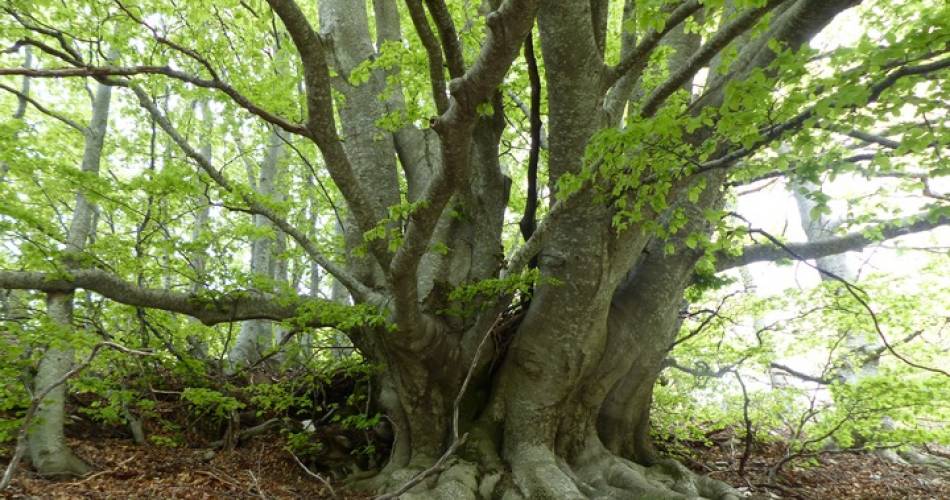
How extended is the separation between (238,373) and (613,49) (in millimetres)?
6236

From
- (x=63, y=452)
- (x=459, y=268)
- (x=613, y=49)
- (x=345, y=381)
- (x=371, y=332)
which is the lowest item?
(x=63, y=452)

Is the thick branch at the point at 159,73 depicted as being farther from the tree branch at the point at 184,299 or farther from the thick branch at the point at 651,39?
the thick branch at the point at 651,39

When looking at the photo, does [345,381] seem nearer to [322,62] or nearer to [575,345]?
[575,345]

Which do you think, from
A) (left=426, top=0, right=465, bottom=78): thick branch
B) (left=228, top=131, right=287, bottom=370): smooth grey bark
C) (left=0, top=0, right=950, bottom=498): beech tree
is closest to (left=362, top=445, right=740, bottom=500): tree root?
(left=0, top=0, right=950, bottom=498): beech tree

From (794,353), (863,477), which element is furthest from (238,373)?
(863,477)

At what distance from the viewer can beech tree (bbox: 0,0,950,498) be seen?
2785 mm

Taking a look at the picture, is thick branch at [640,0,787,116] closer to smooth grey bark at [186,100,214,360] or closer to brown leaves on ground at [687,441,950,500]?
smooth grey bark at [186,100,214,360]

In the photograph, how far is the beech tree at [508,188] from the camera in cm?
279

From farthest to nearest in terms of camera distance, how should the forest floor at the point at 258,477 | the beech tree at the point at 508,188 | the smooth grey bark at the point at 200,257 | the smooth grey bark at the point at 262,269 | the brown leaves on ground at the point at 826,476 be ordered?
the smooth grey bark at the point at 262,269 < the brown leaves on ground at the point at 826,476 < the smooth grey bark at the point at 200,257 < the forest floor at the point at 258,477 < the beech tree at the point at 508,188

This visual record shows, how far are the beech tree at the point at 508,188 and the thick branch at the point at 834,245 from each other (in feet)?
0.10

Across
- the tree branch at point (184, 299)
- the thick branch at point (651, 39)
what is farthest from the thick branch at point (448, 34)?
the tree branch at point (184, 299)

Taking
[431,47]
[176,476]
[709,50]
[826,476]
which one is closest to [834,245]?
[826,476]

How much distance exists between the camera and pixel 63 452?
4160 millimetres

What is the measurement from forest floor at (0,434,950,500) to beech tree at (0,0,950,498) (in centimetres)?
62
